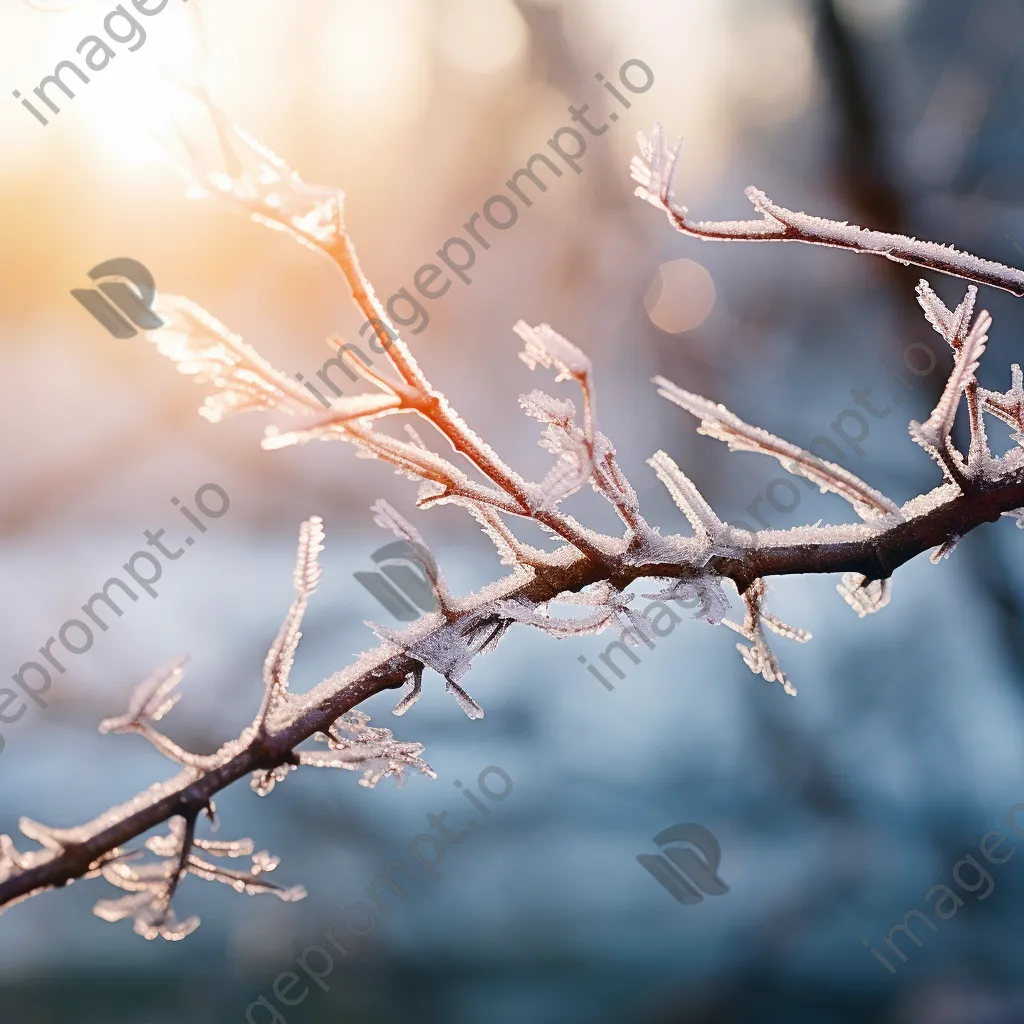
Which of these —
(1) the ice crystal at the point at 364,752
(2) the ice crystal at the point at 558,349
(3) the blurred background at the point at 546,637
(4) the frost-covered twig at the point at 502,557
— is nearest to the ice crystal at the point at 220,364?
(4) the frost-covered twig at the point at 502,557

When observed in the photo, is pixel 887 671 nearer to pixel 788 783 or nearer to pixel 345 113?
pixel 788 783
